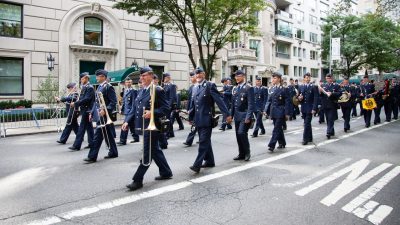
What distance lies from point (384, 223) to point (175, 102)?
9063 millimetres

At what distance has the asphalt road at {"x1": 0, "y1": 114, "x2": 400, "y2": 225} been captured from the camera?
4.77 metres

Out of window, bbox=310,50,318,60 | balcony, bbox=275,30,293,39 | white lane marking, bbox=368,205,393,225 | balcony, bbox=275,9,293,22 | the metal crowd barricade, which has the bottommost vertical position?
white lane marking, bbox=368,205,393,225

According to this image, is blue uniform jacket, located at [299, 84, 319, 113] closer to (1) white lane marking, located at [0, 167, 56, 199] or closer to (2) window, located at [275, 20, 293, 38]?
(1) white lane marking, located at [0, 167, 56, 199]

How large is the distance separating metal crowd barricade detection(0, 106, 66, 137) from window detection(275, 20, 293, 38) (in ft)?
122

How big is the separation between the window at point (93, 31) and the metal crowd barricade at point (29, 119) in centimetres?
775

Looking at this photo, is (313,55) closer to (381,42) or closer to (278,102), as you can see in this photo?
(381,42)

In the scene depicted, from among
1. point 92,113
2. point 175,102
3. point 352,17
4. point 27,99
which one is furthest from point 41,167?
point 352,17

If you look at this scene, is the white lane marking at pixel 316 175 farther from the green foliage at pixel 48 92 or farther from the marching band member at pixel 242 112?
the green foliage at pixel 48 92

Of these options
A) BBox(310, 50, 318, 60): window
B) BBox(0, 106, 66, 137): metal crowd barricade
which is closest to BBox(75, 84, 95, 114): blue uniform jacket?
BBox(0, 106, 66, 137): metal crowd barricade

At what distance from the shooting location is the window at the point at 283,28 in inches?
1907

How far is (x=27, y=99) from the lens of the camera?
20672mm

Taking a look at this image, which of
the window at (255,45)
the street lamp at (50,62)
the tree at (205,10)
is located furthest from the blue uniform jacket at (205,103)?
the window at (255,45)

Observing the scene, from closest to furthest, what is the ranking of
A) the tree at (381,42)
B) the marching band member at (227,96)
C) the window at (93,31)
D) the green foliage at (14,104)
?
1. the marching band member at (227,96)
2. the green foliage at (14,104)
3. the window at (93,31)
4. the tree at (381,42)

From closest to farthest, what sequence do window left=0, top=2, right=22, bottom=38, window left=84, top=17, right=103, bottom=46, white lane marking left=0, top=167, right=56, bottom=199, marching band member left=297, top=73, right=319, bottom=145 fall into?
1. white lane marking left=0, top=167, right=56, bottom=199
2. marching band member left=297, top=73, right=319, bottom=145
3. window left=0, top=2, right=22, bottom=38
4. window left=84, top=17, right=103, bottom=46
